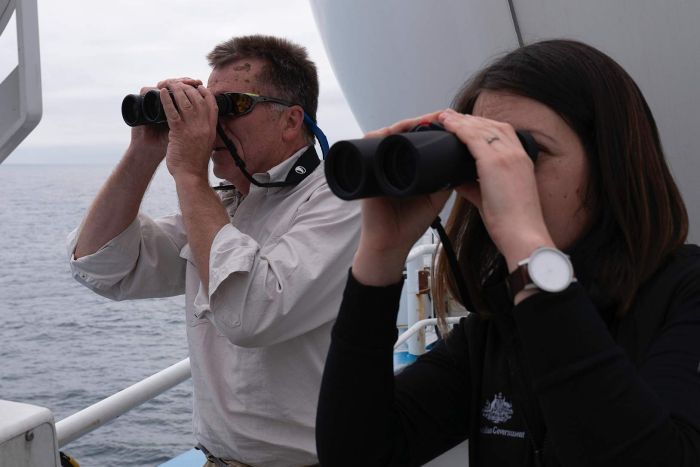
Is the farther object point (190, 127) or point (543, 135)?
point (190, 127)

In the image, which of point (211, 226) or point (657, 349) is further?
point (211, 226)

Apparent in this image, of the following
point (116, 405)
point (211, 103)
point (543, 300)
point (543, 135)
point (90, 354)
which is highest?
point (211, 103)

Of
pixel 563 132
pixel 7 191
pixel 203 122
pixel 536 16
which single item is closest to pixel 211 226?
pixel 203 122

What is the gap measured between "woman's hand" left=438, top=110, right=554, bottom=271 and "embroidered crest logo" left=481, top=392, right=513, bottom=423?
21 centimetres

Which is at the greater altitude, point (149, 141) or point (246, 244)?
point (149, 141)

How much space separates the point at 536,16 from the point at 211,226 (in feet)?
2.52

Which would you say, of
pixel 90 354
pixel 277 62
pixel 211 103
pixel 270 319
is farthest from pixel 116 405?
pixel 90 354

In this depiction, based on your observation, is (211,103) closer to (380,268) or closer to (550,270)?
(380,268)

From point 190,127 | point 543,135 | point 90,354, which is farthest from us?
point 90,354

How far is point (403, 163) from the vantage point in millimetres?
782

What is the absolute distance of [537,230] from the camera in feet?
2.44

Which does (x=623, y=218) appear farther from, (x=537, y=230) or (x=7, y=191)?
(x=7, y=191)

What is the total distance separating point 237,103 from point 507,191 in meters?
0.74

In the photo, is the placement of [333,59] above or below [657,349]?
above
